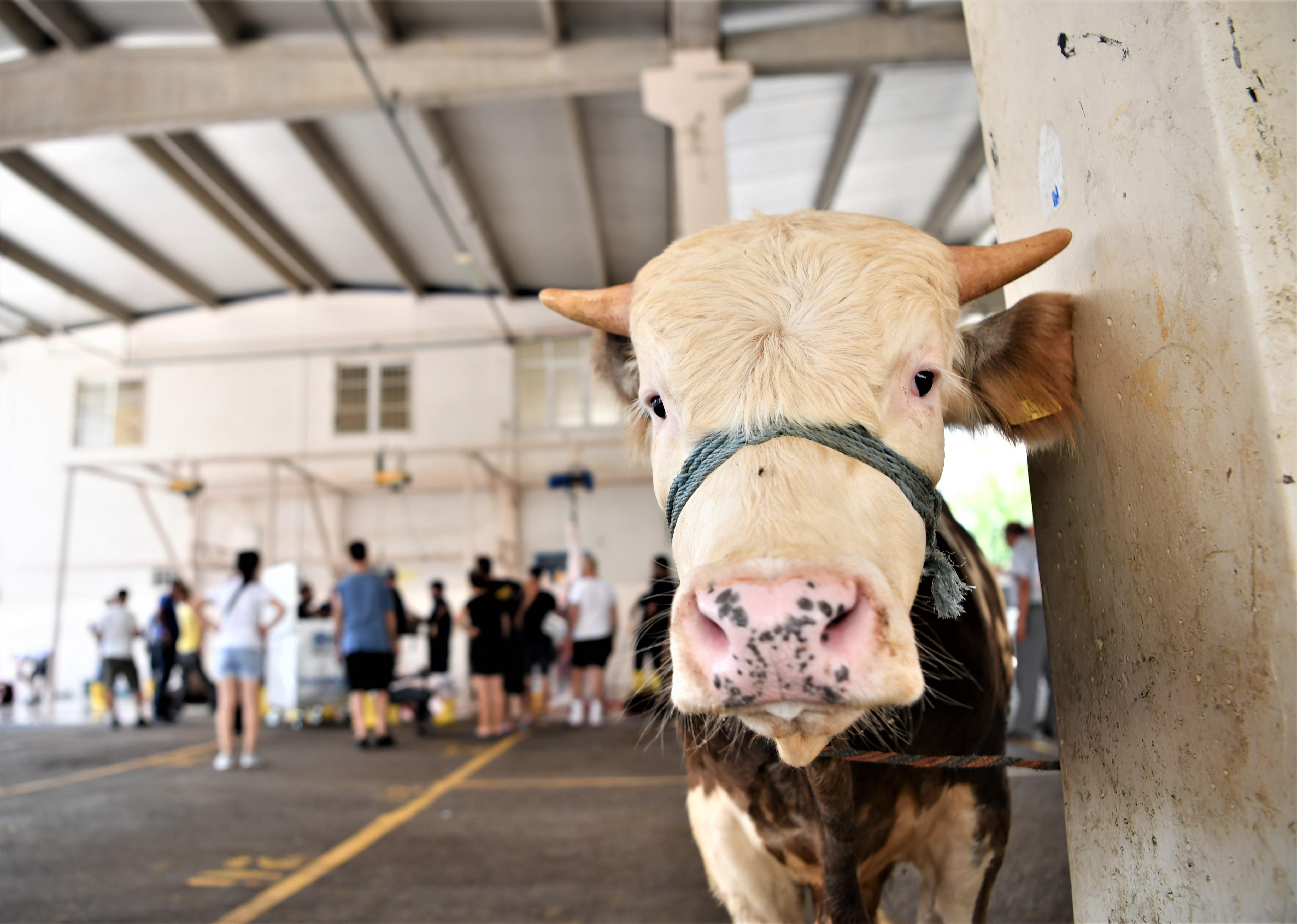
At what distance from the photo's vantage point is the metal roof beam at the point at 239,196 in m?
10.6

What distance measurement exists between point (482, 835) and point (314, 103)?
276 inches

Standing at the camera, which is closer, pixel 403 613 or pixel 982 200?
pixel 403 613

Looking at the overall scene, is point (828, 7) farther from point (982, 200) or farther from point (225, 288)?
point (225, 288)

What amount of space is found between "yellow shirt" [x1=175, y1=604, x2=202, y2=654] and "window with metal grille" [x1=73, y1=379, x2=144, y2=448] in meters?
7.72

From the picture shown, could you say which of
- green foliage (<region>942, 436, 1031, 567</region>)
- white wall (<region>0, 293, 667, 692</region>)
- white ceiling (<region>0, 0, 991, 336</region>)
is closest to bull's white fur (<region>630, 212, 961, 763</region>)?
green foliage (<region>942, 436, 1031, 567</region>)

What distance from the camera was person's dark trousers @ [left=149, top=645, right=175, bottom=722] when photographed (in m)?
10.5

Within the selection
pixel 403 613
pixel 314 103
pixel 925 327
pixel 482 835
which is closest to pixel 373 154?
pixel 314 103

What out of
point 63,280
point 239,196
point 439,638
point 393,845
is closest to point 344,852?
point 393,845

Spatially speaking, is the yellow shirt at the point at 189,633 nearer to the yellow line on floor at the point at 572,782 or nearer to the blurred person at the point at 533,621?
the blurred person at the point at 533,621

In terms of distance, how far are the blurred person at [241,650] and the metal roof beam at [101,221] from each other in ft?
23.9

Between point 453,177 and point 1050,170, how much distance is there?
401 inches

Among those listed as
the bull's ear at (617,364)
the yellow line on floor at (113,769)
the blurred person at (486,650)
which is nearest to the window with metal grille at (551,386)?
the blurred person at (486,650)

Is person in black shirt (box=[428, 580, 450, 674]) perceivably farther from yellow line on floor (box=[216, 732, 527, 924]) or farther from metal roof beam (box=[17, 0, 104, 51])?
metal roof beam (box=[17, 0, 104, 51])

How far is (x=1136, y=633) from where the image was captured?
4.25ft
